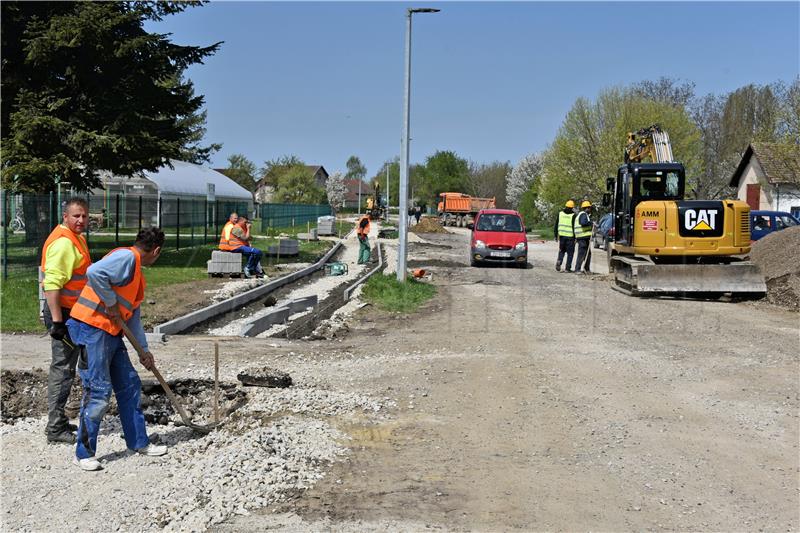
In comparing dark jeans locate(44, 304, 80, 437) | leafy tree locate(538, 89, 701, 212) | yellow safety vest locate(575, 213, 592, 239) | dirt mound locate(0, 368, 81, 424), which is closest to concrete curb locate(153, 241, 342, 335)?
dirt mound locate(0, 368, 81, 424)

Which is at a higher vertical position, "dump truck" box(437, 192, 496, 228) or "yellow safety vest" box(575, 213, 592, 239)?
"dump truck" box(437, 192, 496, 228)

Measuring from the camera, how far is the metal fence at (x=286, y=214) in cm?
4750

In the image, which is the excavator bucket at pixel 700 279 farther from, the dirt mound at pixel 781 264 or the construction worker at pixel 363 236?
the construction worker at pixel 363 236

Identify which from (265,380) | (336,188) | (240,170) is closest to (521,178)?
(240,170)

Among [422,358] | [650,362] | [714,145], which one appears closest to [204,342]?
[422,358]

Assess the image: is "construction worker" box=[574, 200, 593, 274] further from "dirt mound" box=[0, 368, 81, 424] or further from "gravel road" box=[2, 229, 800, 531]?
"dirt mound" box=[0, 368, 81, 424]

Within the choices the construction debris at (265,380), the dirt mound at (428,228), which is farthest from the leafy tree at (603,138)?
the construction debris at (265,380)

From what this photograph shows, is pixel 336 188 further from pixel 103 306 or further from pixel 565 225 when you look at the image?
pixel 103 306

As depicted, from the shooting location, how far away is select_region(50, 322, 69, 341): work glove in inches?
245

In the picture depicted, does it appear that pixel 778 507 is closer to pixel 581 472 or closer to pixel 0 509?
pixel 581 472

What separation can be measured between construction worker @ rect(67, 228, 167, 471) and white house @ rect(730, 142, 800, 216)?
28.6m

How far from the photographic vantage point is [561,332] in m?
12.3

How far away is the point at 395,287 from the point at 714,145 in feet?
156

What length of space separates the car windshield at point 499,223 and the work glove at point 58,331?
19359 mm
